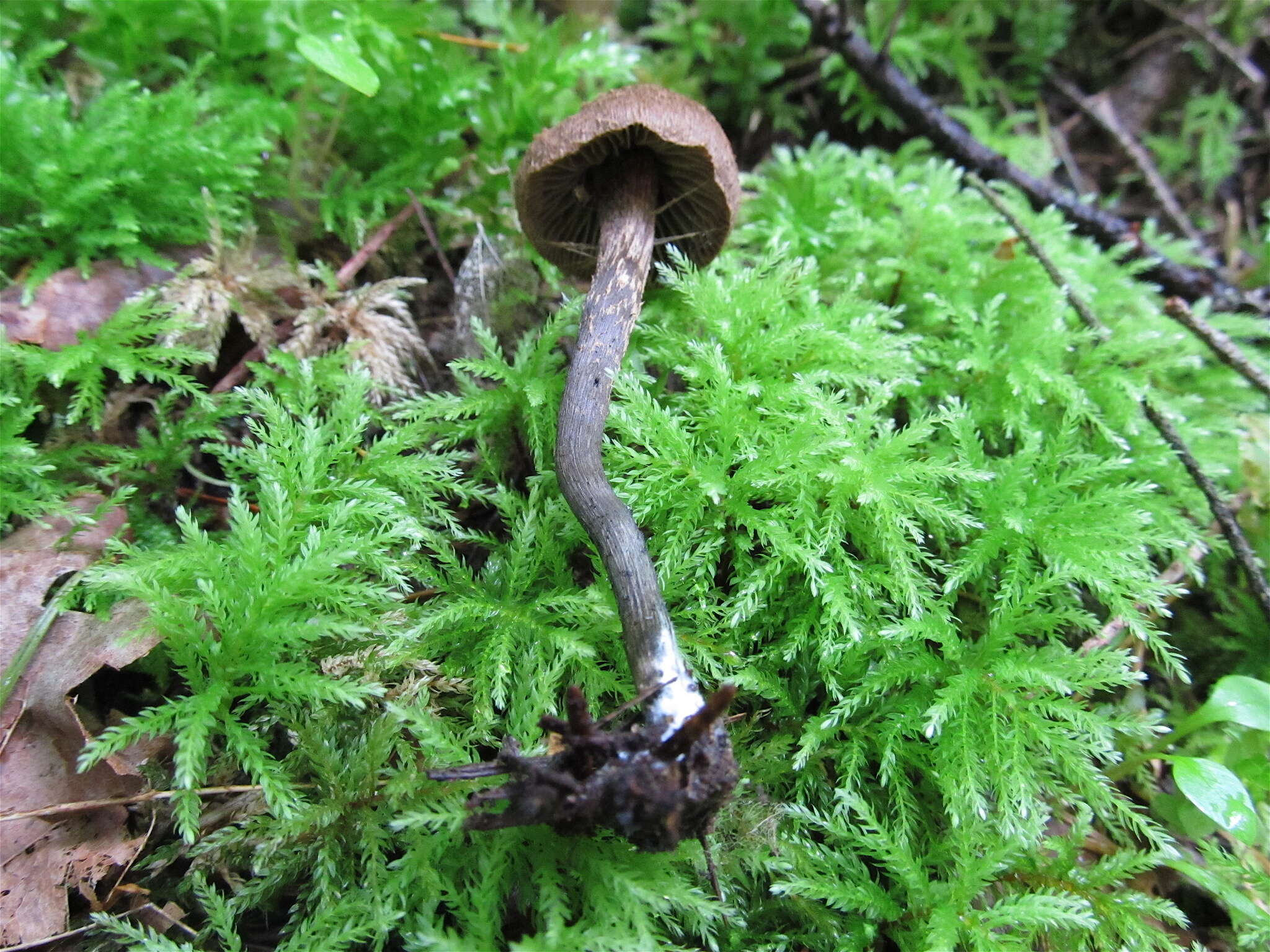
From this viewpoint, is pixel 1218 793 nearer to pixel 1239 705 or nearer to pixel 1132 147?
pixel 1239 705

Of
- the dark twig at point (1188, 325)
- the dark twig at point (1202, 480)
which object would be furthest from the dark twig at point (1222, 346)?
the dark twig at point (1202, 480)

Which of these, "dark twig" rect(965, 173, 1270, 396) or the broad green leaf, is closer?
the broad green leaf

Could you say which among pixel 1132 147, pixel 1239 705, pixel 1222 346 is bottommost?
pixel 1239 705

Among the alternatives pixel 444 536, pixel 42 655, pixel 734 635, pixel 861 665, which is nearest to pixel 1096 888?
pixel 861 665

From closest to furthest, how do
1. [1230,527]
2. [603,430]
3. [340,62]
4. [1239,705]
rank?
[1239,705] < [603,430] < [1230,527] < [340,62]

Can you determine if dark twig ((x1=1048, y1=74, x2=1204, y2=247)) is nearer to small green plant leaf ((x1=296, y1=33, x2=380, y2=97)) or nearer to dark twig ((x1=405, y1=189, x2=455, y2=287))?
dark twig ((x1=405, y1=189, x2=455, y2=287))

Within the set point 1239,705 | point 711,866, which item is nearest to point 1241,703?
point 1239,705

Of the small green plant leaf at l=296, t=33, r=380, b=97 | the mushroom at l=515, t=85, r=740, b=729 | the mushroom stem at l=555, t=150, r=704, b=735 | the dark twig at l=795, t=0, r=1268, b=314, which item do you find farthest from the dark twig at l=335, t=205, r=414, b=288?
the dark twig at l=795, t=0, r=1268, b=314

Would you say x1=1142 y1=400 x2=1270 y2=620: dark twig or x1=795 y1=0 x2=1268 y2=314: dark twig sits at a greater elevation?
x1=795 y1=0 x2=1268 y2=314: dark twig
